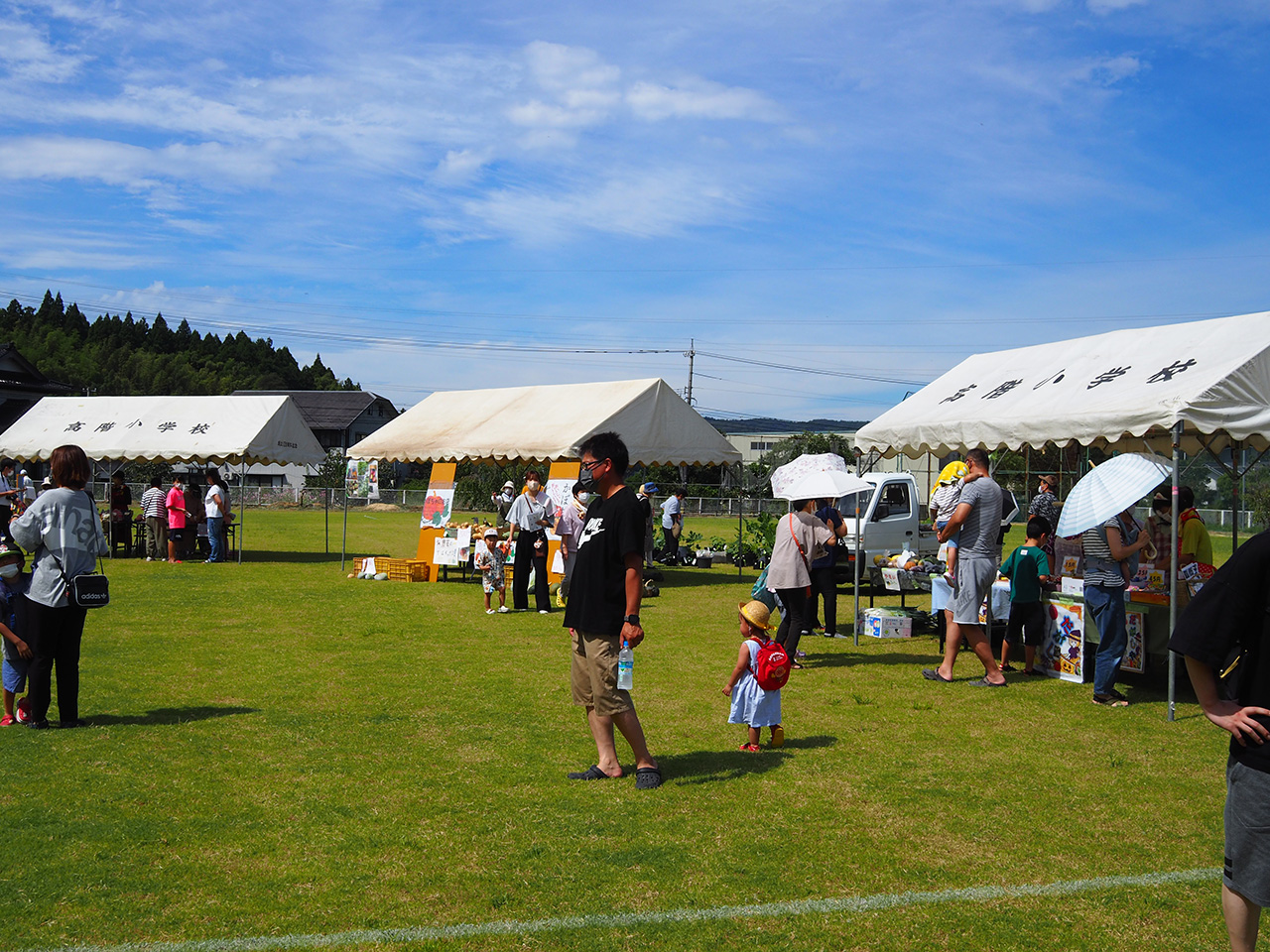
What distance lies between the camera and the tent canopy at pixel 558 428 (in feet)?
59.7

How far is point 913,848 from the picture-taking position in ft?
16.4

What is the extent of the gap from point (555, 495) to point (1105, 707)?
412 inches

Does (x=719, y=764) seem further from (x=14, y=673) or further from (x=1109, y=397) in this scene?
(x=1109, y=397)

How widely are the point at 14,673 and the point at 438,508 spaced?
12125mm

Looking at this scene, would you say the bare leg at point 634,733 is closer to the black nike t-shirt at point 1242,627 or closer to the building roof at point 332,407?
the black nike t-shirt at point 1242,627

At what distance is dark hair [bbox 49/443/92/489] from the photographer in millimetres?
6613

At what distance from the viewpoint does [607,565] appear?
5.71 m

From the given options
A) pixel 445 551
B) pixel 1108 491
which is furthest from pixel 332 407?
pixel 1108 491

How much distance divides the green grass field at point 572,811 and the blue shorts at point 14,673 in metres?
0.31

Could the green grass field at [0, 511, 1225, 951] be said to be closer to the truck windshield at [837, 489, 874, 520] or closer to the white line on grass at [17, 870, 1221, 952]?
the white line on grass at [17, 870, 1221, 952]

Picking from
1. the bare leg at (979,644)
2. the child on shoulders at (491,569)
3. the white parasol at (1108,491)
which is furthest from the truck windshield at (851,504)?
the white parasol at (1108,491)

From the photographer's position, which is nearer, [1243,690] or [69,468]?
[1243,690]

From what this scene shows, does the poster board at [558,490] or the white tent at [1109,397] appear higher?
the white tent at [1109,397]

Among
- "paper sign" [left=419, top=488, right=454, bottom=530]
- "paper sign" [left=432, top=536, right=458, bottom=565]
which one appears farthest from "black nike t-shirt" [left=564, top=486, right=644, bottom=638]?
"paper sign" [left=419, top=488, right=454, bottom=530]
